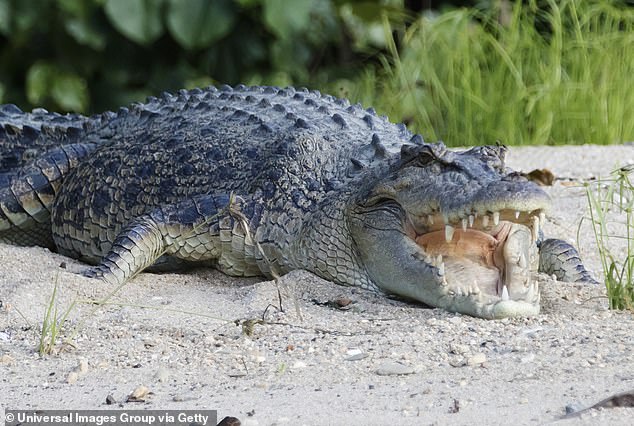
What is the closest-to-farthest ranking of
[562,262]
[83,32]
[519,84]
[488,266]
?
[488,266], [562,262], [519,84], [83,32]

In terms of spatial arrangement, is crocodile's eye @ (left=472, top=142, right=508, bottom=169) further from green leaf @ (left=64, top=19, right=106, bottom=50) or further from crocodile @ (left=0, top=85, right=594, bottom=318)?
green leaf @ (left=64, top=19, right=106, bottom=50)

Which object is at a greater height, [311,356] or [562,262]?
[562,262]

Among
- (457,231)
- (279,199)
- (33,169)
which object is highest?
(33,169)

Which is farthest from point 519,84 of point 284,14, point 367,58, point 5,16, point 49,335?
point 5,16

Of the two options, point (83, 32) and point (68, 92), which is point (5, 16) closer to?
point (83, 32)

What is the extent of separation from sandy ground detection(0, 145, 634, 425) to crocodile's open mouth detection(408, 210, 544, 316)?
98 millimetres

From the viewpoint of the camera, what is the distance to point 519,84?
7.07 metres

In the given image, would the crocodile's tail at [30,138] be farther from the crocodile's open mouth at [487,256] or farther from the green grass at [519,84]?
the green grass at [519,84]

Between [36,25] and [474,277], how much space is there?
6.47 m

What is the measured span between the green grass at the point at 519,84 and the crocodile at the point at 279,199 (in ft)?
6.98

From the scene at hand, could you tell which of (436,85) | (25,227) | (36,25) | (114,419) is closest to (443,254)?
(114,419)

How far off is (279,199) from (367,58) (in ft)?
18.6

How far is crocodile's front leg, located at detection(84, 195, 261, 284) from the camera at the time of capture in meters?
4.57

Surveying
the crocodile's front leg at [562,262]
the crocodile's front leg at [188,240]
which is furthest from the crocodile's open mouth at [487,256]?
the crocodile's front leg at [188,240]
